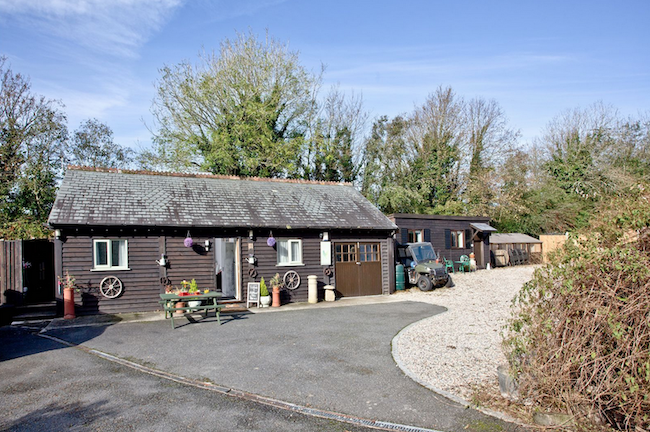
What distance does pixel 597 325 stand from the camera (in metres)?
4.59

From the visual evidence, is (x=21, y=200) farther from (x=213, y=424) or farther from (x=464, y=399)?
(x=464, y=399)

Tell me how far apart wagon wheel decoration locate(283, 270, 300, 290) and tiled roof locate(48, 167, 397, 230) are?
173cm

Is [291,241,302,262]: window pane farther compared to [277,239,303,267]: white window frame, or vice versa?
[291,241,302,262]: window pane

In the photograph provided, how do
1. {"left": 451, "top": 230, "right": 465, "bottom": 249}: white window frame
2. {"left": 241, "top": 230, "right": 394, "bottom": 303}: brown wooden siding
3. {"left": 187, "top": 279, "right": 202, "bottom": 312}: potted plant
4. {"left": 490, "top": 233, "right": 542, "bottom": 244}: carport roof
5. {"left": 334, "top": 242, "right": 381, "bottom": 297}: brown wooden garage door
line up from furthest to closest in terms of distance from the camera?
{"left": 490, "top": 233, "right": 542, "bottom": 244}: carport roof → {"left": 451, "top": 230, "right": 465, "bottom": 249}: white window frame → {"left": 334, "top": 242, "right": 381, "bottom": 297}: brown wooden garage door → {"left": 241, "top": 230, "right": 394, "bottom": 303}: brown wooden siding → {"left": 187, "top": 279, "right": 202, "bottom": 312}: potted plant

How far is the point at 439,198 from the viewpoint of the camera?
1362 inches

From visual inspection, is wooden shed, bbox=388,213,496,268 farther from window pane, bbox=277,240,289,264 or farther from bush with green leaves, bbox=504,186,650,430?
bush with green leaves, bbox=504,186,650,430

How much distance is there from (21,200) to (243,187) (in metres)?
13.4

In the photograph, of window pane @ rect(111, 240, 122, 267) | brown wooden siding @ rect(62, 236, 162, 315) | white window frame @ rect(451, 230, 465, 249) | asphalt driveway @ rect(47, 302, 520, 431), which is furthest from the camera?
white window frame @ rect(451, 230, 465, 249)

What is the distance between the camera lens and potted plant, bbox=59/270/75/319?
1236 cm

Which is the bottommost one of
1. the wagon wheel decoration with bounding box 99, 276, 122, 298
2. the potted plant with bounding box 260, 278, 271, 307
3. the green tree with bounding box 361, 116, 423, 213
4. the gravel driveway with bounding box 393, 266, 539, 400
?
the gravel driveway with bounding box 393, 266, 539, 400

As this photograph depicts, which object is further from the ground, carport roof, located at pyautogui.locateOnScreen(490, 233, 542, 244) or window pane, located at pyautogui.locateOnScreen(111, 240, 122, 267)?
window pane, located at pyautogui.locateOnScreen(111, 240, 122, 267)

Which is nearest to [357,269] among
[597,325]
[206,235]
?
[206,235]

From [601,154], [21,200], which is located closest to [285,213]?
[21,200]

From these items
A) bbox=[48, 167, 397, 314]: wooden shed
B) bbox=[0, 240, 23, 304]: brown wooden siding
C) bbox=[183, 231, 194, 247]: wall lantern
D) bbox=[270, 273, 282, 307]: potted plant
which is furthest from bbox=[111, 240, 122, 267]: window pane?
bbox=[270, 273, 282, 307]: potted plant
